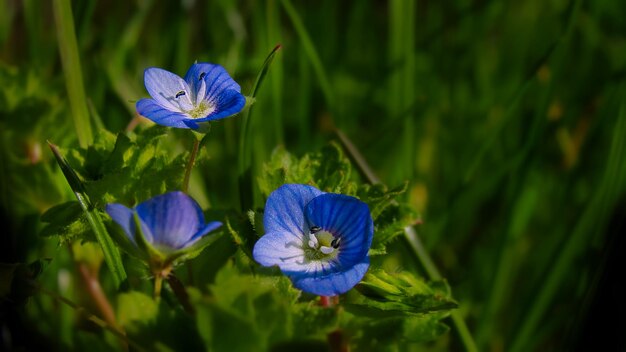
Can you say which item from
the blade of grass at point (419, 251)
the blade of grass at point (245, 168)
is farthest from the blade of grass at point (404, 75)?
the blade of grass at point (245, 168)

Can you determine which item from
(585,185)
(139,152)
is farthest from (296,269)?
(585,185)

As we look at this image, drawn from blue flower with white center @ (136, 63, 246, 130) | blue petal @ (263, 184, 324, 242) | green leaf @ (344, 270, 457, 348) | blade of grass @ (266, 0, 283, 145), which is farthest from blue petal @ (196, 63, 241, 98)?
blade of grass @ (266, 0, 283, 145)

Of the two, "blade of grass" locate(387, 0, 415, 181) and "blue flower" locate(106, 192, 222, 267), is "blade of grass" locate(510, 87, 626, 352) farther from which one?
"blue flower" locate(106, 192, 222, 267)

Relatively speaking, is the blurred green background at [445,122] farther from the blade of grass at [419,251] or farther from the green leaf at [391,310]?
the green leaf at [391,310]

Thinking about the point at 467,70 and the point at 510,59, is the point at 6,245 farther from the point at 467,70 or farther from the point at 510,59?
the point at 510,59

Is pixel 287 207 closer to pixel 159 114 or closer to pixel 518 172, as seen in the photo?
pixel 159 114

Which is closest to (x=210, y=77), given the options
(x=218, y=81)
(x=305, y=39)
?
(x=218, y=81)

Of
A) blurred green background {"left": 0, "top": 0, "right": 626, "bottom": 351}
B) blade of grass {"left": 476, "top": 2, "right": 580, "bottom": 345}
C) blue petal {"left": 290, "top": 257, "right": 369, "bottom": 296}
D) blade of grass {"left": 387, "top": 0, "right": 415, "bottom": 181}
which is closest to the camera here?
blue petal {"left": 290, "top": 257, "right": 369, "bottom": 296}
